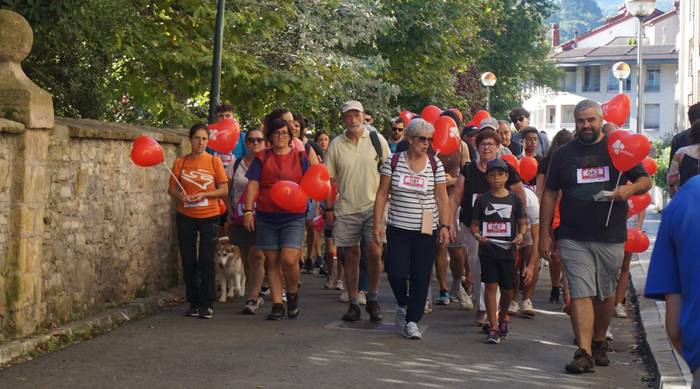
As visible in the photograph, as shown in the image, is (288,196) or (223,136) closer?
(288,196)

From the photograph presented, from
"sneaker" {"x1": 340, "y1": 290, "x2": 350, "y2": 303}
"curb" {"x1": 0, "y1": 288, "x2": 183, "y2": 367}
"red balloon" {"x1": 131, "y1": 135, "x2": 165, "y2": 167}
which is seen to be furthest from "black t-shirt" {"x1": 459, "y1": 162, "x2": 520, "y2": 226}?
"curb" {"x1": 0, "y1": 288, "x2": 183, "y2": 367}

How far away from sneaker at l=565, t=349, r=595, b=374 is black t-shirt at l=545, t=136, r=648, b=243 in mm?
766

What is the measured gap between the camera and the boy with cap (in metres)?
11.0

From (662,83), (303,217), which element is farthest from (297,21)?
(662,83)

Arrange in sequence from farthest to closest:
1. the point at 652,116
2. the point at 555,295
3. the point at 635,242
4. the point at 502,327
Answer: the point at 652,116 < the point at 555,295 < the point at 635,242 < the point at 502,327

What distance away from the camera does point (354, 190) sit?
11.9 m

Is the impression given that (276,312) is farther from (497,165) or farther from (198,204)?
(497,165)

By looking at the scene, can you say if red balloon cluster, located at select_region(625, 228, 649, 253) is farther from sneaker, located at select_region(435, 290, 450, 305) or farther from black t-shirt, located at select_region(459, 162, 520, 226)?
sneaker, located at select_region(435, 290, 450, 305)

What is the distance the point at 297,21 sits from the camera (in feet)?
61.6

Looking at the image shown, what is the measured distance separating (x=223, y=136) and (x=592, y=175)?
14.3ft

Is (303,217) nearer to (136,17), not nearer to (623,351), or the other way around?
(623,351)

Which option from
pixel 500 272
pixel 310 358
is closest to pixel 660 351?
pixel 500 272

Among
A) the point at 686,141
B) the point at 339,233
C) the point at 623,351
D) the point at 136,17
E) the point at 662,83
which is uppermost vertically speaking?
the point at 662,83

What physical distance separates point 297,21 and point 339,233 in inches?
292
